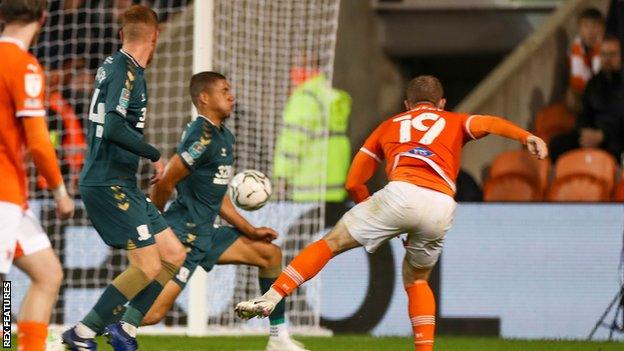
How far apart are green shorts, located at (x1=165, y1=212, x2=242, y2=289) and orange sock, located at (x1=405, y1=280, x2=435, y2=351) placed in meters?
1.56

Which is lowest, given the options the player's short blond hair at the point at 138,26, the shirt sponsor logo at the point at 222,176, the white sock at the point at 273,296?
the white sock at the point at 273,296

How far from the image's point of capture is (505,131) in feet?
22.3

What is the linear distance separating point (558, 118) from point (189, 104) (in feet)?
11.6

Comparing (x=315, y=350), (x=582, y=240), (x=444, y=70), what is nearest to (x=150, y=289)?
(x=315, y=350)

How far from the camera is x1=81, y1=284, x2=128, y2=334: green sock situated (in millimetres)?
6922

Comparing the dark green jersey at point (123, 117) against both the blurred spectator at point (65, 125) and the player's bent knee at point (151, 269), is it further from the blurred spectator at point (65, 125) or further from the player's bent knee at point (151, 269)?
the blurred spectator at point (65, 125)

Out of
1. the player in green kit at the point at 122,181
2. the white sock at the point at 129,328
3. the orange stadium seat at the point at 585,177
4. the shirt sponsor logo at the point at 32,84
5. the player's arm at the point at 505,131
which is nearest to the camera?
the shirt sponsor logo at the point at 32,84

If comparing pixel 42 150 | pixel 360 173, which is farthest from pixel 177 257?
pixel 42 150

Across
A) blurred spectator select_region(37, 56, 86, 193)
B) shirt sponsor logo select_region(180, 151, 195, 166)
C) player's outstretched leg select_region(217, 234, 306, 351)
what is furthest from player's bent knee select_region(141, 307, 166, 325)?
blurred spectator select_region(37, 56, 86, 193)

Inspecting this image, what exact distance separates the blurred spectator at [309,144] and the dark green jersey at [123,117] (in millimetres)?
3760

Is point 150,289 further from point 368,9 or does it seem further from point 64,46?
point 368,9

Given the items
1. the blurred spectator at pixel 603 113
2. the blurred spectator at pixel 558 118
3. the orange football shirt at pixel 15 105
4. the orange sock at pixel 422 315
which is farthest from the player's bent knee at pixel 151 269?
the blurred spectator at pixel 558 118

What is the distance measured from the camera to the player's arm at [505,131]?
6652 millimetres

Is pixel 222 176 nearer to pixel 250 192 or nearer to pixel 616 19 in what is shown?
pixel 250 192
